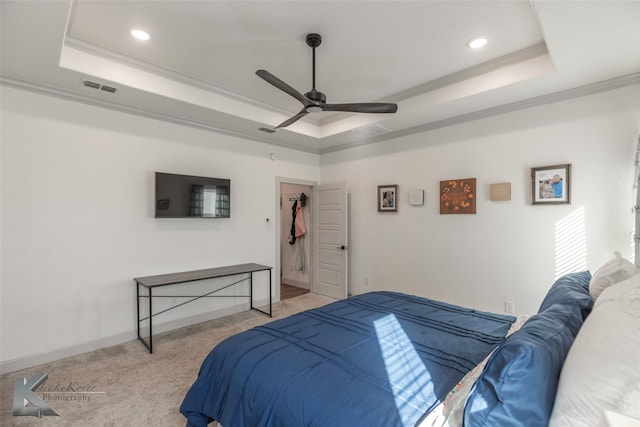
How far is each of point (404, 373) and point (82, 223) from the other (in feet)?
11.2

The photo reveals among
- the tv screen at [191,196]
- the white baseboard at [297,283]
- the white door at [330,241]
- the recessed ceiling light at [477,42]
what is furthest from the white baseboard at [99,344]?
the recessed ceiling light at [477,42]

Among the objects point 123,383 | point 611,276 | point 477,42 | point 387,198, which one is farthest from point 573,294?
point 123,383

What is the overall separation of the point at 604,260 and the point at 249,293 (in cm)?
422

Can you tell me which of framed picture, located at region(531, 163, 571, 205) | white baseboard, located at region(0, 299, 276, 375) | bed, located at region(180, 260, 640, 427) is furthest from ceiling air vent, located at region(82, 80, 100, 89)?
framed picture, located at region(531, 163, 571, 205)

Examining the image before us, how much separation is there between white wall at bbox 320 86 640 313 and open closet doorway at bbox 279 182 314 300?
114 cm

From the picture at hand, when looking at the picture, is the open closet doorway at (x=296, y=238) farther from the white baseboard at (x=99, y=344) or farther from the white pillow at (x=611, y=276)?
the white pillow at (x=611, y=276)

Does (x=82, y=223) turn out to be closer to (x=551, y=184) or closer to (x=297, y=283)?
(x=297, y=283)

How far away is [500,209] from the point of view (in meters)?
3.54

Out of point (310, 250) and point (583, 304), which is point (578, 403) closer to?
point (583, 304)

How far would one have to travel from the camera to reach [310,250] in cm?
560

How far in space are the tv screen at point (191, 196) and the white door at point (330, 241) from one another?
172 cm

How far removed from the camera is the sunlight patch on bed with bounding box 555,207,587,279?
3018 millimetres

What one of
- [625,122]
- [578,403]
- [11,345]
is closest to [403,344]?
[578,403]

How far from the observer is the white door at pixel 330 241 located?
4.99 meters
